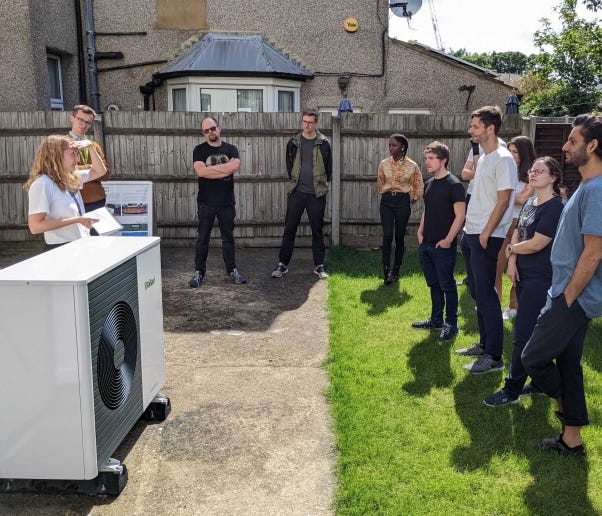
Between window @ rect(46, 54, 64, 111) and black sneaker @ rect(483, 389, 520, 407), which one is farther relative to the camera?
window @ rect(46, 54, 64, 111)

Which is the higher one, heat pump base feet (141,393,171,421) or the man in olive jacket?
the man in olive jacket

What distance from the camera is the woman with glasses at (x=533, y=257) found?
439cm

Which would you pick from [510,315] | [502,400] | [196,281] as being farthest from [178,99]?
[502,400]

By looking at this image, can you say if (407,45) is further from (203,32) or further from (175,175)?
(175,175)

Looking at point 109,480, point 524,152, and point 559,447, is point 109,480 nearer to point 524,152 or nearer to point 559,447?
point 559,447

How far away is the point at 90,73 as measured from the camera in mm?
15258

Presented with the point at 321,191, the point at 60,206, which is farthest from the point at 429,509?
the point at 321,191

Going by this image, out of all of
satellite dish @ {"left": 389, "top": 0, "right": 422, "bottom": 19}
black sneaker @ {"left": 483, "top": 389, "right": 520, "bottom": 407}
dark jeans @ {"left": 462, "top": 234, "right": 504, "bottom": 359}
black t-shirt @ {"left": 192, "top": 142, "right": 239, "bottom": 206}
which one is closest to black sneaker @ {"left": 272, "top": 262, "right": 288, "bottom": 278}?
black t-shirt @ {"left": 192, "top": 142, "right": 239, "bottom": 206}

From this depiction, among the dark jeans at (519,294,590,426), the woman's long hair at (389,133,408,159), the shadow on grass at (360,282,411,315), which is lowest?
the shadow on grass at (360,282,411,315)

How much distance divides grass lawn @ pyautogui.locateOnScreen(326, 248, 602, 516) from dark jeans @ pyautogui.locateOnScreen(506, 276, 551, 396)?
24cm

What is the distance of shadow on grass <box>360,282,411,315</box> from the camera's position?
721 centimetres

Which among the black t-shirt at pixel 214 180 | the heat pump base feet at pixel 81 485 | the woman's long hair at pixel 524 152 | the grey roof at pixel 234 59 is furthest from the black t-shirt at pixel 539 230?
the grey roof at pixel 234 59

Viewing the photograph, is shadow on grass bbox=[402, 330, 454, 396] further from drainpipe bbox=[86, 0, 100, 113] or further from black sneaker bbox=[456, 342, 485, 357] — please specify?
drainpipe bbox=[86, 0, 100, 113]

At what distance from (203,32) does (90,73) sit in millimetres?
2925
